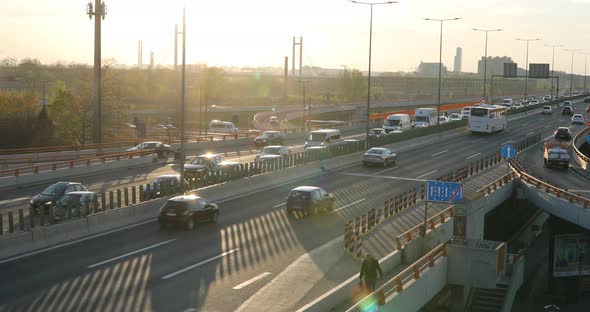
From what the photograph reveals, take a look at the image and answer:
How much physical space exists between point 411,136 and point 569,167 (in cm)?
1436

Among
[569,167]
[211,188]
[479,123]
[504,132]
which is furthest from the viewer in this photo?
[504,132]

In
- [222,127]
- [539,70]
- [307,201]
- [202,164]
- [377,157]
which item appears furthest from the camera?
[539,70]

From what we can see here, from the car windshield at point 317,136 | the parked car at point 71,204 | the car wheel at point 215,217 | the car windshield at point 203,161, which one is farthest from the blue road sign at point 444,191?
the car windshield at point 317,136

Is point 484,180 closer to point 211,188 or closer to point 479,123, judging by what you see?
point 211,188

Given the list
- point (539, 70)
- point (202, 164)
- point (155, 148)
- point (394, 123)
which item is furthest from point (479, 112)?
point (202, 164)

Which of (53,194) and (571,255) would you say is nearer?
(53,194)

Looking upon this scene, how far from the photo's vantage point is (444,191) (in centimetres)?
2397

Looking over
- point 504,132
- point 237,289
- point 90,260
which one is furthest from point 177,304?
point 504,132

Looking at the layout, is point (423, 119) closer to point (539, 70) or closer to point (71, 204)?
point (539, 70)

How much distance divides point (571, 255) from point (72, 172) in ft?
92.2

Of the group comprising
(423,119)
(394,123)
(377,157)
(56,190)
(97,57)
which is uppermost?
(97,57)

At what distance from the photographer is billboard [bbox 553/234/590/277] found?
1521 inches

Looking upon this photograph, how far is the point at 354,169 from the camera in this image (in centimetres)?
5194

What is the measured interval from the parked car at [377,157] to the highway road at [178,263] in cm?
1365
